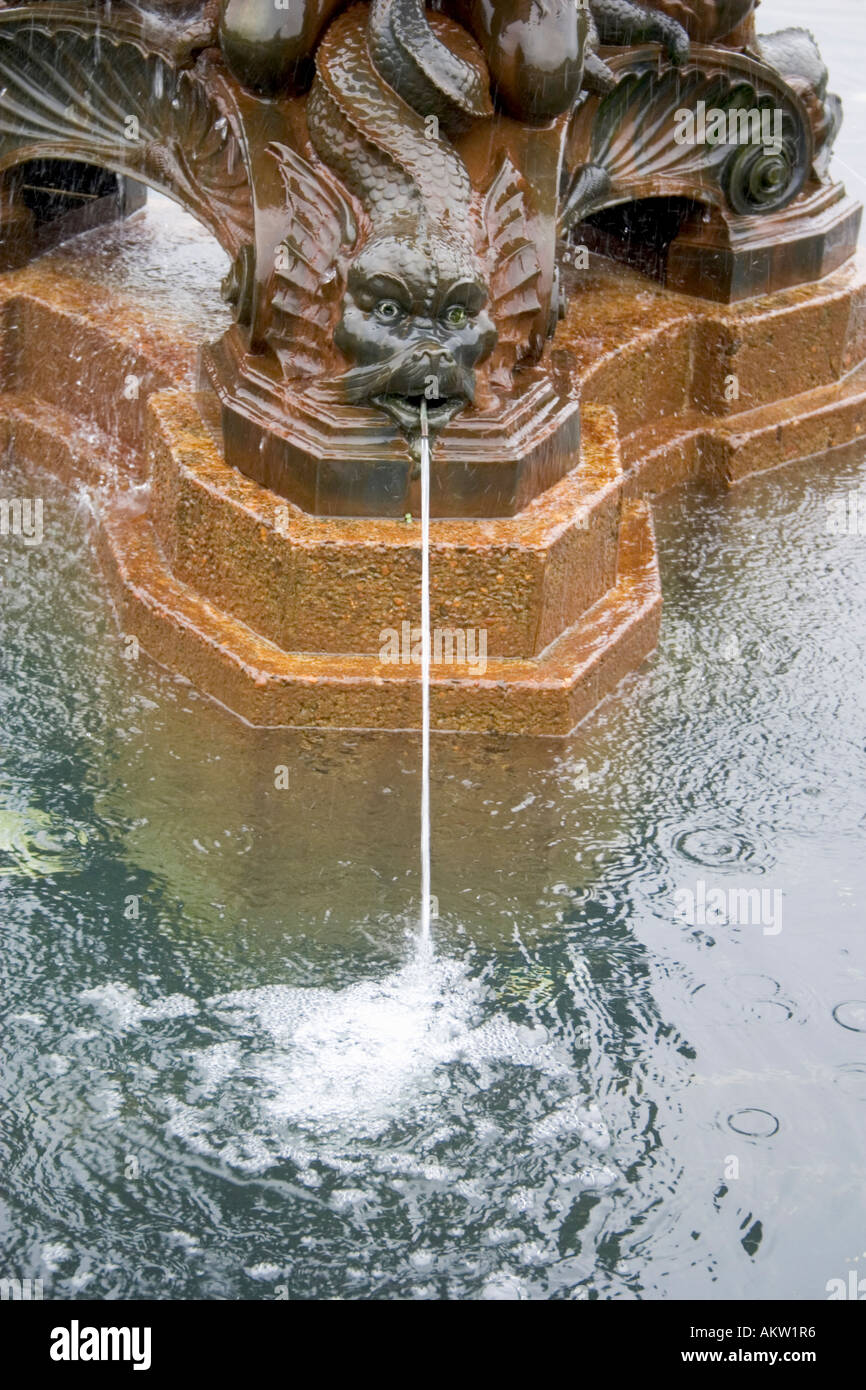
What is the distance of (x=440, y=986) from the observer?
4926 mm

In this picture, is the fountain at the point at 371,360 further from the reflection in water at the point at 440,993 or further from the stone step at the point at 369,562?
→ the reflection in water at the point at 440,993

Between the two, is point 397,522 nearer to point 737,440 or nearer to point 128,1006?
point 128,1006

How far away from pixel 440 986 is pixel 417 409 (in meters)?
1.75

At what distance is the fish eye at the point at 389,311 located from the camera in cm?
584

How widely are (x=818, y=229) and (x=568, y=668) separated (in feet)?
9.06

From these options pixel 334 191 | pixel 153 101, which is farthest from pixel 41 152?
pixel 334 191

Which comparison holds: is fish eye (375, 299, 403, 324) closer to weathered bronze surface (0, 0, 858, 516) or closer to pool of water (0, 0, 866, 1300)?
weathered bronze surface (0, 0, 858, 516)

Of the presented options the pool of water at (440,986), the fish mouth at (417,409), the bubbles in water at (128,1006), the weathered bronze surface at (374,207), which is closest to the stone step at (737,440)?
the weathered bronze surface at (374,207)

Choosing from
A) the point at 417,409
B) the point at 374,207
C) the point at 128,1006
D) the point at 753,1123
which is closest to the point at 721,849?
the point at 753,1123

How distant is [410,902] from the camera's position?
522 centimetres

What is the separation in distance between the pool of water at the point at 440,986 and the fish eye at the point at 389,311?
3.84 ft

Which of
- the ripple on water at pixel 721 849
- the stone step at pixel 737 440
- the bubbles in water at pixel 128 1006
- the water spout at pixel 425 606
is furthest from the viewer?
the stone step at pixel 737 440

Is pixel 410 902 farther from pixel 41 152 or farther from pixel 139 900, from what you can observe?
pixel 41 152

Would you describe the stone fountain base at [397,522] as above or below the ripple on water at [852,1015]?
above
